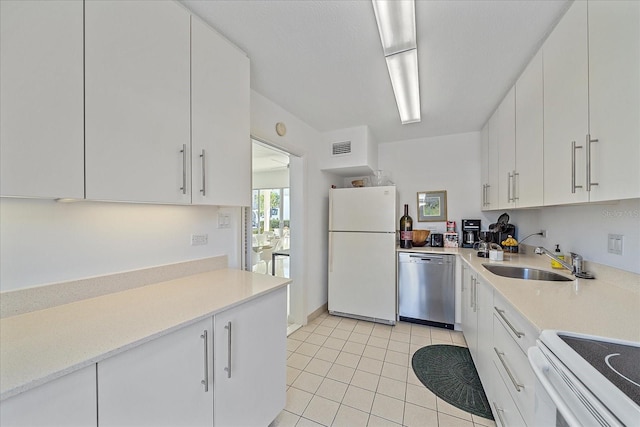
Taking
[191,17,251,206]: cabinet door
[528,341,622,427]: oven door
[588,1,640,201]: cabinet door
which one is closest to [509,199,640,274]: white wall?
[588,1,640,201]: cabinet door

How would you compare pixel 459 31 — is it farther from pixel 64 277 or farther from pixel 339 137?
pixel 64 277

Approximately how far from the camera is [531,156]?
1.69 metres

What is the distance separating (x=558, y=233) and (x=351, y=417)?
2234 millimetres

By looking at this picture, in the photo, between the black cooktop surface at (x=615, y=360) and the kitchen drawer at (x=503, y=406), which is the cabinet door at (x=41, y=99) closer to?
the black cooktop surface at (x=615, y=360)

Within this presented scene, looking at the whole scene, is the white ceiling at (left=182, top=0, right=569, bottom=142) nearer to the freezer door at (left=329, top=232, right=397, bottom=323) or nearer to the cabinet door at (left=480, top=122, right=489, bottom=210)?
the cabinet door at (left=480, top=122, right=489, bottom=210)

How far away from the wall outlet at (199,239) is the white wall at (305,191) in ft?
3.32

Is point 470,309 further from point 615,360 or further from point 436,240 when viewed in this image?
point 615,360

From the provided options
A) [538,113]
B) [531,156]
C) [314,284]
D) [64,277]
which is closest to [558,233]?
[531,156]

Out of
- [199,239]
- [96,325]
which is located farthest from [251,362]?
[199,239]

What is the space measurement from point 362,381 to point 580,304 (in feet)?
4.95

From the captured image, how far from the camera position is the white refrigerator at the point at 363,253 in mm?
2904

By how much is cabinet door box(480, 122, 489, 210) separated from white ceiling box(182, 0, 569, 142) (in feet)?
1.60

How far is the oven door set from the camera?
0.56 meters

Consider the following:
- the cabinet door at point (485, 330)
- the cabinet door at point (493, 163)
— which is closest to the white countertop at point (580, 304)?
the cabinet door at point (485, 330)
